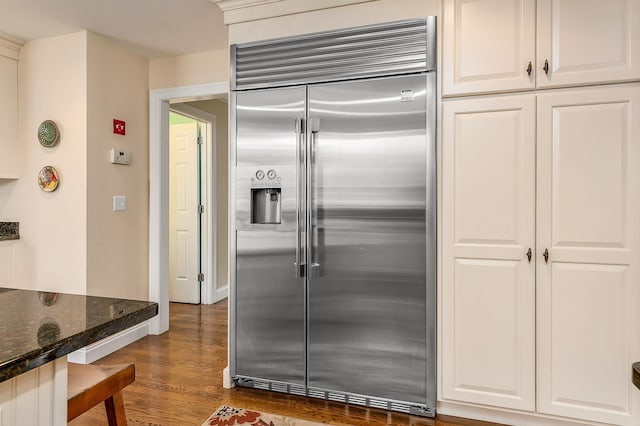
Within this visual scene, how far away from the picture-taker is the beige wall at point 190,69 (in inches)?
136

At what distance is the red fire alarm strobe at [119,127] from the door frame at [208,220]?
151 cm

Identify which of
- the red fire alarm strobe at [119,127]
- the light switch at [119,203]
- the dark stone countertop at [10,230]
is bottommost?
the dark stone countertop at [10,230]

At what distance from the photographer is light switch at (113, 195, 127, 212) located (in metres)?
3.33

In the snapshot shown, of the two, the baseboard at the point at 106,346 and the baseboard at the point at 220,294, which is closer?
the baseboard at the point at 106,346

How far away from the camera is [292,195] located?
8.00 feet

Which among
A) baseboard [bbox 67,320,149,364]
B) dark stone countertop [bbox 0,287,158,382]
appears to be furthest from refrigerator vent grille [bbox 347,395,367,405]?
dark stone countertop [bbox 0,287,158,382]

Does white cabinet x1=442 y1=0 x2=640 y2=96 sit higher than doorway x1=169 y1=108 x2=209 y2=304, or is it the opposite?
white cabinet x1=442 y1=0 x2=640 y2=96

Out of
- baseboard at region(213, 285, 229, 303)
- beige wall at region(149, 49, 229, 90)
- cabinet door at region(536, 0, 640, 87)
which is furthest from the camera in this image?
baseboard at region(213, 285, 229, 303)

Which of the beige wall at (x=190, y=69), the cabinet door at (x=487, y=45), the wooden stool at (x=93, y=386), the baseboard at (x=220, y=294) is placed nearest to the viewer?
the wooden stool at (x=93, y=386)

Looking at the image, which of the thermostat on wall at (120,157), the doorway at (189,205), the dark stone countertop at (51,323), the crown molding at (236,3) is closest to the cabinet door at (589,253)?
the crown molding at (236,3)

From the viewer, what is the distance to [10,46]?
3.19 meters

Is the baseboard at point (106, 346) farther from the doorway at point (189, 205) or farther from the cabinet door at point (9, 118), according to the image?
the cabinet door at point (9, 118)

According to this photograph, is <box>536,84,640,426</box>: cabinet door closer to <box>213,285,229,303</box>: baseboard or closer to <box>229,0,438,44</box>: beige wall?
<box>229,0,438,44</box>: beige wall

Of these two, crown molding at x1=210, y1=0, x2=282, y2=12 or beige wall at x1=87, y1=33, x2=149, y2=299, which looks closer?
crown molding at x1=210, y1=0, x2=282, y2=12
